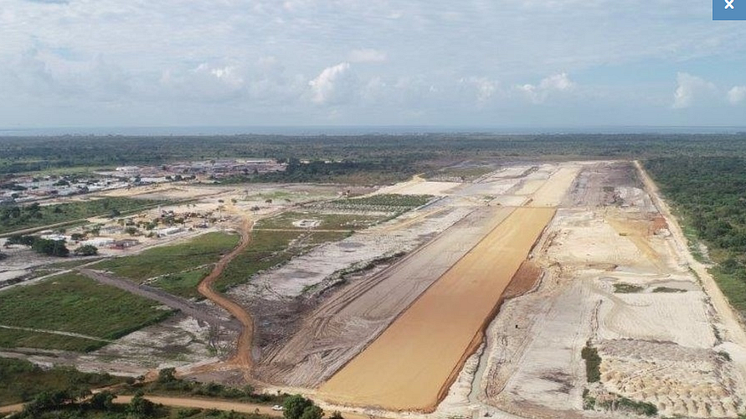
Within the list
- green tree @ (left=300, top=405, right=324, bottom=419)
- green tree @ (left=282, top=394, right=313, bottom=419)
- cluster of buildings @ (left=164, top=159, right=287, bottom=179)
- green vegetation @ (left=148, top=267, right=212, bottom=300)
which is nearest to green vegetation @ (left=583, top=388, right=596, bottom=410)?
green tree @ (left=300, top=405, right=324, bottom=419)

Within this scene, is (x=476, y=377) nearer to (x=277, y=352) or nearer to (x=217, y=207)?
(x=277, y=352)

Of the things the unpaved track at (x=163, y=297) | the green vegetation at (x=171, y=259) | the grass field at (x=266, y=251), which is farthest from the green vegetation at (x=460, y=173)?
the unpaved track at (x=163, y=297)

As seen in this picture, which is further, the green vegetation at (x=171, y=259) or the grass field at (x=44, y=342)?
the green vegetation at (x=171, y=259)

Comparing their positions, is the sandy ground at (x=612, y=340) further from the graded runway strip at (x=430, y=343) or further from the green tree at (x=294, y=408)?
the green tree at (x=294, y=408)

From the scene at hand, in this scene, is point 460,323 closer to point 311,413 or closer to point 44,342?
point 311,413

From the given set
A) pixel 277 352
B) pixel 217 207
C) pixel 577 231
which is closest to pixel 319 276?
pixel 277 352

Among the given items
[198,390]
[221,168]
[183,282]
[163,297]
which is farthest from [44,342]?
[221,168]

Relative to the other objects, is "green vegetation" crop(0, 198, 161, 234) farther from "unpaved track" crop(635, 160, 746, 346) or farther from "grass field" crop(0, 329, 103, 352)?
"unpaved track" crop(635, 160, 746, 346)
